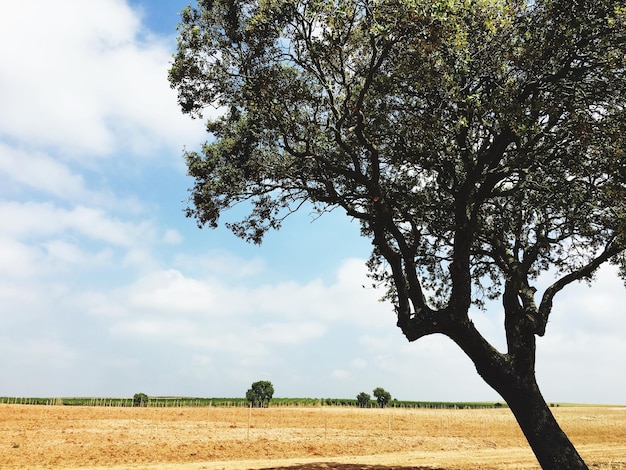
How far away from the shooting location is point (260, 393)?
8950 centimetres

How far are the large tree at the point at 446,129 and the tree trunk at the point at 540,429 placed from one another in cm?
4

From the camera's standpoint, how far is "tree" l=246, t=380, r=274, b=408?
88938 mm

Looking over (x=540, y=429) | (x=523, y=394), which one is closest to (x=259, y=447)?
(x=523, y=394)

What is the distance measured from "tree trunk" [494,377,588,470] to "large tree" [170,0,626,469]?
41 mm

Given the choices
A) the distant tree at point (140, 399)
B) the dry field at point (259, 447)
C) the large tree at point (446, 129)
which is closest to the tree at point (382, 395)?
the distant tree at point (140, 399)

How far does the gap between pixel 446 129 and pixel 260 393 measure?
275 ft

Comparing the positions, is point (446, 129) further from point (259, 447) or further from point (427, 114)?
point (259, 447)

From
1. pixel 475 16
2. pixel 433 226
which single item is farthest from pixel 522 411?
pixel 475 16

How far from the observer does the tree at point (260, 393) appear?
88.9m

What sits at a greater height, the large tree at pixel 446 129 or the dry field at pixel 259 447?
the large tree at pixel 446 129

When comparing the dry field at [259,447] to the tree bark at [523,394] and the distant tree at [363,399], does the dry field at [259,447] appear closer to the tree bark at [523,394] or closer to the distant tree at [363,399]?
the tree bark at [523,394]

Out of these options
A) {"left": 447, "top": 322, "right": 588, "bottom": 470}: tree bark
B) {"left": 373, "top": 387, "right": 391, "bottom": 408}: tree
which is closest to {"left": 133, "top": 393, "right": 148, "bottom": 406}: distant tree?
{"left": 373, "top": 387, "right": 391, "bottom": 408}: tree

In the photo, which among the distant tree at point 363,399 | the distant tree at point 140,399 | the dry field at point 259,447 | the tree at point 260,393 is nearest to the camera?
the dry field at point 259,447

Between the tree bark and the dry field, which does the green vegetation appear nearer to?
the dry field
